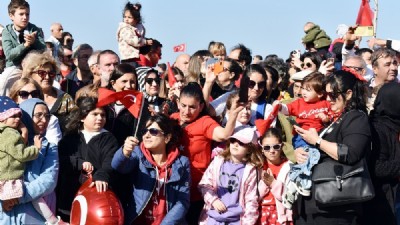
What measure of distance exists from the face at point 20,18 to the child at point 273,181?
361cm

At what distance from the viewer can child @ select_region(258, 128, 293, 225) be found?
7.70m

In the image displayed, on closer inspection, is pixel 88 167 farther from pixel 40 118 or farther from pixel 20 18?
pixel 20 18

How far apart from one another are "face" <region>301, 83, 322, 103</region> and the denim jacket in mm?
1600

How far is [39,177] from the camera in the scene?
7.18 metres

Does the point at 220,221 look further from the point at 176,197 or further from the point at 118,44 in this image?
the point at 118,44

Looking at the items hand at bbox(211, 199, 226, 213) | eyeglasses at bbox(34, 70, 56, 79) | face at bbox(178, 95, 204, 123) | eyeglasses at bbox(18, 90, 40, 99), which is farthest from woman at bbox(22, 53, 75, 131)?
hand at bbox(211, 199, 226, 213)

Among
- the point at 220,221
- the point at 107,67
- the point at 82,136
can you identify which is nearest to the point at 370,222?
the point at 220,221

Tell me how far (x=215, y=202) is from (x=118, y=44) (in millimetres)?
3578

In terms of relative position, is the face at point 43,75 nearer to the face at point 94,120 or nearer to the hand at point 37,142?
the face at point 94,120

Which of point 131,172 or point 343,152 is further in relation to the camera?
point 131,172

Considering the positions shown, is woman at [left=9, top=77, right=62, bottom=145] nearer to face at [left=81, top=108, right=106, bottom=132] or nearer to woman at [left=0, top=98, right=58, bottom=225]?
woman at [left=0, top=98, right=58, bottom=225]

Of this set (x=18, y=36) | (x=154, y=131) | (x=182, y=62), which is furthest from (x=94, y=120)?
(x=182, y=62)

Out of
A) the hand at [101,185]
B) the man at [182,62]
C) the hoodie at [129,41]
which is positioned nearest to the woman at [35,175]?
the hand at [101,185]

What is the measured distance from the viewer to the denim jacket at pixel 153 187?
7.50 metres
